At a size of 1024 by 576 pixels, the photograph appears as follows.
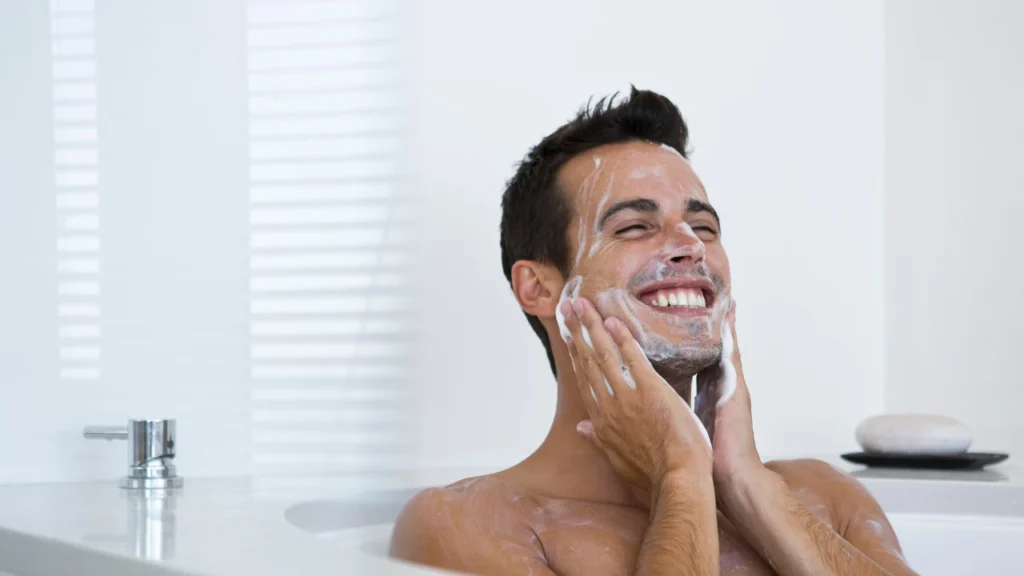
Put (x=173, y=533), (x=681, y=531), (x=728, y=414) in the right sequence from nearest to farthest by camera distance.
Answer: (x=173, y=533), (x=681, y=531), (x=728, y=414)

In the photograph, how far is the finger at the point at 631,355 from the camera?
55.5 inches

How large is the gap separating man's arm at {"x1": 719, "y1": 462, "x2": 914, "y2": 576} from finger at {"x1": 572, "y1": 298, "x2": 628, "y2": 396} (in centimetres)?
20

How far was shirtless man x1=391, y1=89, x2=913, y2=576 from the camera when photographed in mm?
1336

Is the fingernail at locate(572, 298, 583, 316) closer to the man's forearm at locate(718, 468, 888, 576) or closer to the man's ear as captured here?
the man's ear

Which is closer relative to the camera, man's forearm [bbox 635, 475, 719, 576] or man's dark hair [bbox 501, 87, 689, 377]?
man's forearm [bbox 635, 475, 719, 576]

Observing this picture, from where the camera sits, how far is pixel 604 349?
1436 millimetres

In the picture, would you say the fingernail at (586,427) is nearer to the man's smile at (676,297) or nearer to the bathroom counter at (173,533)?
the man's smile at (676,297)

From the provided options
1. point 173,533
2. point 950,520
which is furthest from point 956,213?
point 173,533

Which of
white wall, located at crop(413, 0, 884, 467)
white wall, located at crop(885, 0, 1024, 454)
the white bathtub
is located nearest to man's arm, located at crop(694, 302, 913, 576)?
→ the white bathtub

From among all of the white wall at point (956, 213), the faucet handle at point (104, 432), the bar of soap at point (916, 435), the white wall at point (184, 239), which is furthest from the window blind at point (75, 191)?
the white wall at point (956, 213)

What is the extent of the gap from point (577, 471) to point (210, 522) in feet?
1.62

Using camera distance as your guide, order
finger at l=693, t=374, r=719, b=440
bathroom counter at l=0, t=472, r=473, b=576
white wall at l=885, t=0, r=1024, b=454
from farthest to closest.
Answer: white wall at l=885, t=0, r=1024, b=454 < finger at l=693, t=374, r=719, b=440 < bathroom counter at l=0, t=472, r=473, b=576

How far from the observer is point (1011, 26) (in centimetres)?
230

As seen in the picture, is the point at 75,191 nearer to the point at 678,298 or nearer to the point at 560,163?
the point at 560,163
